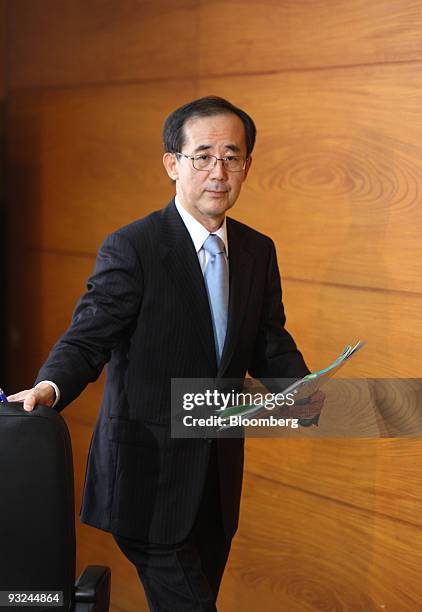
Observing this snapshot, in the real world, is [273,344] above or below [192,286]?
below

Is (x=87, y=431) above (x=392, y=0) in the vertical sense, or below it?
below

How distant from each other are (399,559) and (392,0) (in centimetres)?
179

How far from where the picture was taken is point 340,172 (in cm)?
326

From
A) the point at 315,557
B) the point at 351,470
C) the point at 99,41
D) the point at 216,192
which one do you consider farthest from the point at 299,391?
the point at 99,41

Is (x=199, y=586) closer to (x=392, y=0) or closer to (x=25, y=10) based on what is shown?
(x=392, y=0)

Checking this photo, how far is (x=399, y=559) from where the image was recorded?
3.16 m

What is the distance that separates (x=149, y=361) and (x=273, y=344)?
16.1 inches

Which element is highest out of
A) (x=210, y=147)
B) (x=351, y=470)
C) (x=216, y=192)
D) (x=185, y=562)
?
(x=210, y=147)

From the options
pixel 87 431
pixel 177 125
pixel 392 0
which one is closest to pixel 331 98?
pixel 392 0

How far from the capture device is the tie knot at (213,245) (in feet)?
8.38

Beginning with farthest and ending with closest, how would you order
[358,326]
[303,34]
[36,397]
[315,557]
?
[315,557], [303,34], [358,326], [36,397]

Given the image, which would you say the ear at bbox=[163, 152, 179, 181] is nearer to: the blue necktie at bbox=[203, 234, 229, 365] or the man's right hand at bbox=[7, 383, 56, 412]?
the blue necktie at bbox=[203, 234, 229, 365]

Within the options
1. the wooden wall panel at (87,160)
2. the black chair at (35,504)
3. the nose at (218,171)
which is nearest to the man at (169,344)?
the nose at (218,171)

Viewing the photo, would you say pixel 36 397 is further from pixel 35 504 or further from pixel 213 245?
pixel 213 245
